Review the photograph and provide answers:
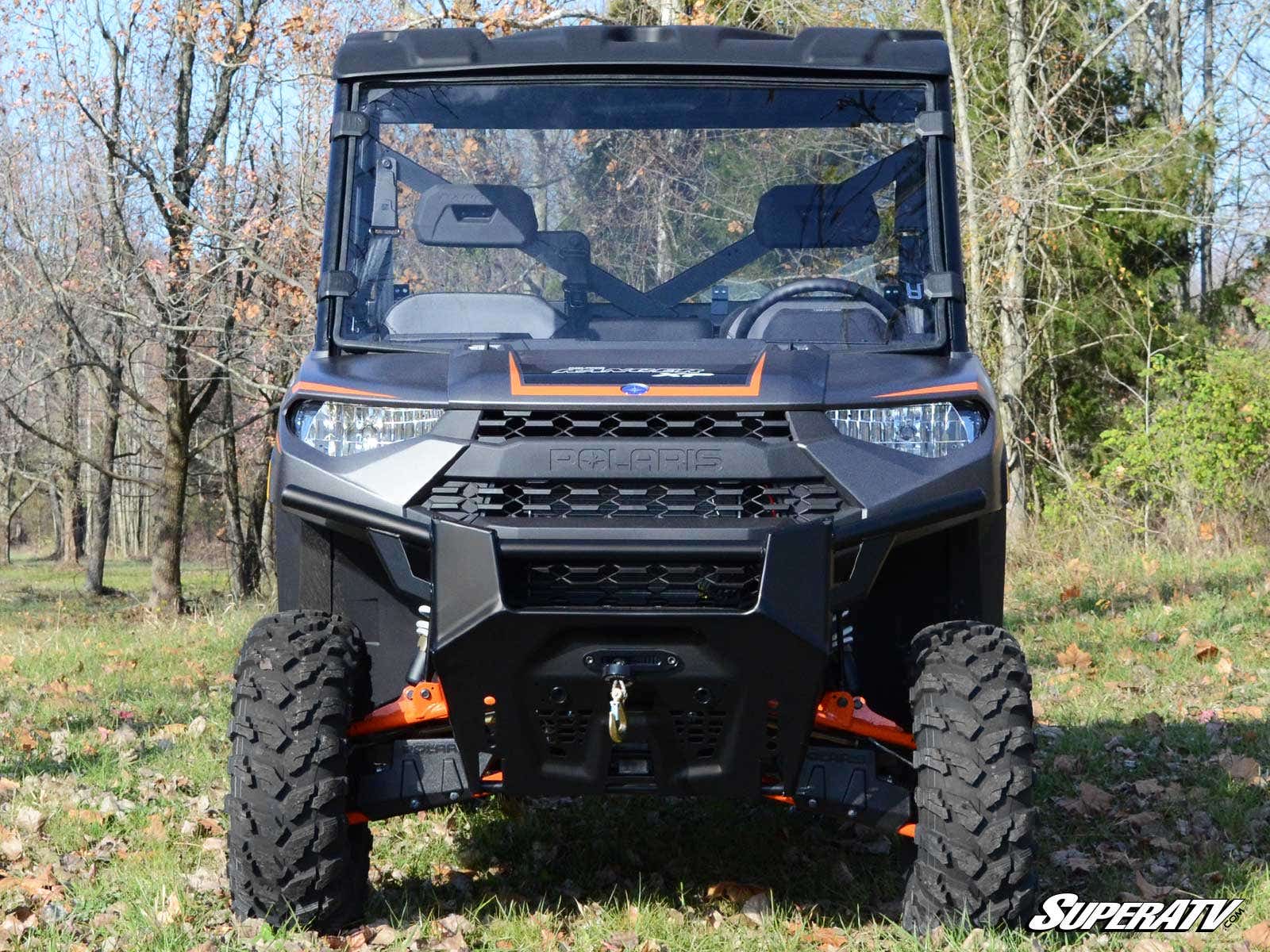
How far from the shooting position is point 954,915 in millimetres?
3727

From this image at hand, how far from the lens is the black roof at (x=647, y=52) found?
4320mm

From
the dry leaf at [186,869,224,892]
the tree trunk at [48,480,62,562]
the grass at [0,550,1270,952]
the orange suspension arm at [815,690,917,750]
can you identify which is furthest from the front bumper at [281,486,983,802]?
Result: the tree trunk at [48,480,62,562]

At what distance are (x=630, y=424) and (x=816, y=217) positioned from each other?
141 cm

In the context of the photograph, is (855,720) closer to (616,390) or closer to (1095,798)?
(616,390)

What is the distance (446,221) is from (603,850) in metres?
2.10

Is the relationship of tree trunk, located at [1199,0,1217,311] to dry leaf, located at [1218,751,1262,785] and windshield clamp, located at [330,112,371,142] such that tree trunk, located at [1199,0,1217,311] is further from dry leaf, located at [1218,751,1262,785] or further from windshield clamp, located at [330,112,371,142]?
windshield clamp, located at [330,112,371,142]

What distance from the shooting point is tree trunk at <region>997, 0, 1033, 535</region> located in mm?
15328

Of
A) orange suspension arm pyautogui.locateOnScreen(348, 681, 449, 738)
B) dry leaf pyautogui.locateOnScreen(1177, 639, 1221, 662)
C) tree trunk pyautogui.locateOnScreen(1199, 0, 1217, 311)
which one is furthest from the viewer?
tree trunk pyautogui.locateOnScreen(1199, 0, 1217, 311)

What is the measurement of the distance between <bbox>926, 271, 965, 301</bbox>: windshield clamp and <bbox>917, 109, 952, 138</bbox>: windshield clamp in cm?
41

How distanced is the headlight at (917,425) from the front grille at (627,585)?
50 cm

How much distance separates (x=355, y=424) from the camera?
12.4 feet

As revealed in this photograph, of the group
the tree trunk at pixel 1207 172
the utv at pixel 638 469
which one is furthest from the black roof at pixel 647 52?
the tree trunk at pixel 1207 172

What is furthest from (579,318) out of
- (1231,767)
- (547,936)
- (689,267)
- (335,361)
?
(1231,767)

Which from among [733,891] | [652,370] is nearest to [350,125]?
[652,370]
